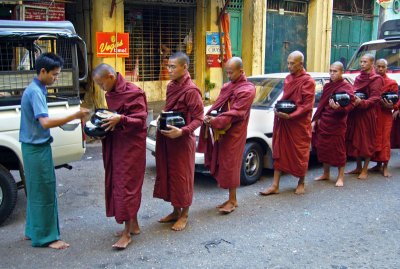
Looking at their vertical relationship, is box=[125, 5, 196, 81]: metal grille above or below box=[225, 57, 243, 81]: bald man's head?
above

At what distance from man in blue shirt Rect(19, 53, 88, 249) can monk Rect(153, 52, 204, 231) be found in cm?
100

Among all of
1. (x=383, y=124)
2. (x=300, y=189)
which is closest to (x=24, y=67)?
(x=300, y=189)

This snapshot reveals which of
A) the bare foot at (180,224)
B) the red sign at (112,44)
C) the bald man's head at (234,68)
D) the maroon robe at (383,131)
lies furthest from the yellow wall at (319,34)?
the bare foot at (180,224)

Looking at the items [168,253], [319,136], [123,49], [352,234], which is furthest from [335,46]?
[168,253]

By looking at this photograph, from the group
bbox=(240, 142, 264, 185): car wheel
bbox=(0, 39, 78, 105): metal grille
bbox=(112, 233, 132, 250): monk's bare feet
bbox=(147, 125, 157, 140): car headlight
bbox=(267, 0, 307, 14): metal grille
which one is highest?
bbox=(267, 0, 307, 14): metal grille

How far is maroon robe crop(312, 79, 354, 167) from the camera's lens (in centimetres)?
611

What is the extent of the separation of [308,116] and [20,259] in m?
3.61

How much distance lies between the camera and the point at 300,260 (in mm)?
3965

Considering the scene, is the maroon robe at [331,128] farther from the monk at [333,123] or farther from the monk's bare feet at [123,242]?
the monk's bare feet at [123,242]

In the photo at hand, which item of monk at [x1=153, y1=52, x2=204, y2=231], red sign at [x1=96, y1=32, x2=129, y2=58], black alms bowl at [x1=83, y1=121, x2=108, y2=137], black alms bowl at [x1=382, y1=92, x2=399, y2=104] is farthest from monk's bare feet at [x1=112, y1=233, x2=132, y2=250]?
red sign at [x1=96, y1=32, x2=129, y2=58]

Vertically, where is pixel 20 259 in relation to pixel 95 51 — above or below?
below

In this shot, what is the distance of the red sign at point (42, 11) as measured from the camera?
30.3 feet

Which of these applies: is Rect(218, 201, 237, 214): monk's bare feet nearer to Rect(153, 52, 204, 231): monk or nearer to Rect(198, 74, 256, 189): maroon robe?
Rect(198, 74, 256, 189): maroon robe

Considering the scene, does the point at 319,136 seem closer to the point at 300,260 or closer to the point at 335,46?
the point at 300,260
